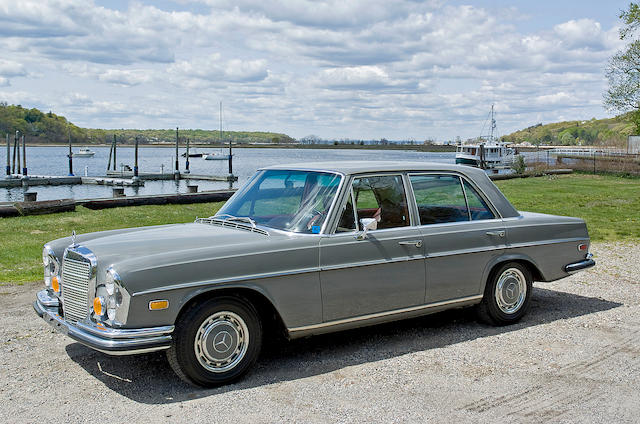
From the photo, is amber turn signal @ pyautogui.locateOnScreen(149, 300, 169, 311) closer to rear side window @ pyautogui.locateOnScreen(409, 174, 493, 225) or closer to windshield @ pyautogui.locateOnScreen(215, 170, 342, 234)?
windshield @ pyautogui.locateOnScreen(215, 170, 342, 234)

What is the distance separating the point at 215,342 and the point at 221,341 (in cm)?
5

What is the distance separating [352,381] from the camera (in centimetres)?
532

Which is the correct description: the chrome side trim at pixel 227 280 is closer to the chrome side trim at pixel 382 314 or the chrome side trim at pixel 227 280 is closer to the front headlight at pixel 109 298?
the front headlight at pixel 109 298

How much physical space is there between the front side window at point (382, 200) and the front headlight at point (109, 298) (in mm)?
2211

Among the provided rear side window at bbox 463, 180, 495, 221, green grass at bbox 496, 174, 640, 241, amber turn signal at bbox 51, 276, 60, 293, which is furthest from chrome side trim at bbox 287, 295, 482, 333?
green grass at bbox 496, 174, 640, 241

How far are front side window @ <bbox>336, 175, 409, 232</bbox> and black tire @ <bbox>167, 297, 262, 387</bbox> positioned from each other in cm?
147

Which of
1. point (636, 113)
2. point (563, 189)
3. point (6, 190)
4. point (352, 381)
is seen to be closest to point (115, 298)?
point (352, 381)

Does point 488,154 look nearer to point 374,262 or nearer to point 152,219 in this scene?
point 152,219

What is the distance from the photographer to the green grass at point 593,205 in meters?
14.7

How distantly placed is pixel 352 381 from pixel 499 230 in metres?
2.46

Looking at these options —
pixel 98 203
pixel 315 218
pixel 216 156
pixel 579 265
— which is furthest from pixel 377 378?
pixel 216 156

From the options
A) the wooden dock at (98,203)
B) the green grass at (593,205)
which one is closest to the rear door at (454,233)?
the green grass at (593,205)

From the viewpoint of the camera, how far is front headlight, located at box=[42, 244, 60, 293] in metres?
5.75

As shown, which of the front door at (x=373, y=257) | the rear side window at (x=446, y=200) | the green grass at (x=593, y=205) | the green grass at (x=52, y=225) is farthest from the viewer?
the green grass at (x=593, y=205)
